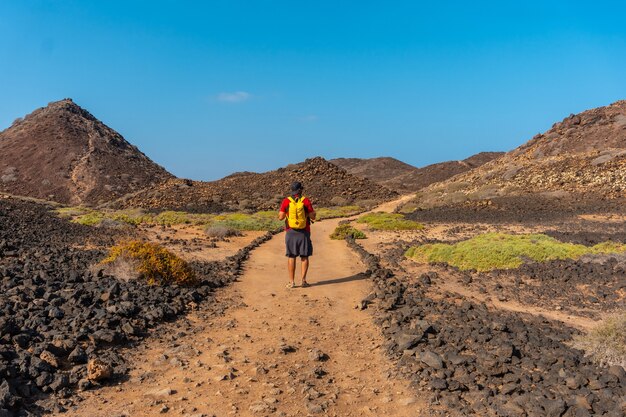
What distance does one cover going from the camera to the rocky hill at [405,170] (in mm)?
90438

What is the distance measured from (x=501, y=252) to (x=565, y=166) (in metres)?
32.9

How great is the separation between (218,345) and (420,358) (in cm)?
297

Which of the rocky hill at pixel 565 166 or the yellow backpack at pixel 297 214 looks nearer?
the yellow backpack at pixel 297 214

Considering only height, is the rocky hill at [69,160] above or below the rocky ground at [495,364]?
above

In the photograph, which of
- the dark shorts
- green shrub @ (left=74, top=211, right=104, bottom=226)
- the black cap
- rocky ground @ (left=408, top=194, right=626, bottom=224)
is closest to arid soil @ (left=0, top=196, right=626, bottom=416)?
the dark shorts

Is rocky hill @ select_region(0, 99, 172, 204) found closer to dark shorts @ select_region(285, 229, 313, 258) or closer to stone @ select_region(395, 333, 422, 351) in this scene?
dark shorts @ select_region(285, 229, 313, 258)

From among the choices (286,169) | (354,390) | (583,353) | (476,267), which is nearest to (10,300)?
(354,390)

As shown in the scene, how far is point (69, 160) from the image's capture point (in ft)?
210

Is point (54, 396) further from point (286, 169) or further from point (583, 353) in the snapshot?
point (286, 169)

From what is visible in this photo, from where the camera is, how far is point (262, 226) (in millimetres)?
26156

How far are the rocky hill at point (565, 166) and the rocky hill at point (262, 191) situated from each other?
29.2ft

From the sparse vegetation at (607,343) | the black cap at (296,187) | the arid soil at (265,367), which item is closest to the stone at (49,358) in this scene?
the arid soil at (265,367)

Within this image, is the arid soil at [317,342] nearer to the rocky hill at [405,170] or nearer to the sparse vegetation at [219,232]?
the sparse vegetation at [219,232]

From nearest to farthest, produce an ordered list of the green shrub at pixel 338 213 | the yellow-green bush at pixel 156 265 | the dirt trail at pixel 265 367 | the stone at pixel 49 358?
1. the dirt trail at pixel 265 367
2. the stone at pixel 49 358
3. the yellow-green bush at pixel 156 265
4. the green shrub at pixel 338 213
